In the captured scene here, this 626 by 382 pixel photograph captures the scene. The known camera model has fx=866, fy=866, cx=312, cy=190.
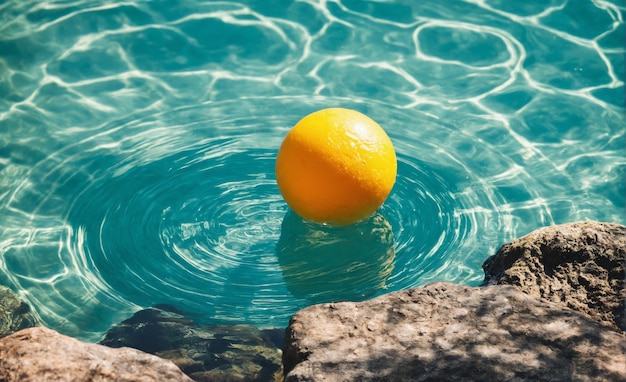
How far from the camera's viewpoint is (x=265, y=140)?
7.12m

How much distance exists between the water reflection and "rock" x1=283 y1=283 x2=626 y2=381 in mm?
1180

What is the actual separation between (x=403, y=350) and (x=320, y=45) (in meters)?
5.03

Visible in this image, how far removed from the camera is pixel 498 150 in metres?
7.20

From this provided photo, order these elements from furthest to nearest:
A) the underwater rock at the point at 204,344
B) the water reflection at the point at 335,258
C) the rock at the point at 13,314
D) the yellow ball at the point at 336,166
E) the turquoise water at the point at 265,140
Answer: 1. the turquoise water at the point at 265,140
2. the water reflection at the point at 335,258
3. the yellow ball at the point at 336,166
4. the rock at the point at 13,314
5. the underwater rock at the point at 204,344

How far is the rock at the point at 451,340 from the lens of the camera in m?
3.85

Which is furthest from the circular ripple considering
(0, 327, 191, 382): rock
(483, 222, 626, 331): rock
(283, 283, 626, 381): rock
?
(0, 327, 191, 382): rock

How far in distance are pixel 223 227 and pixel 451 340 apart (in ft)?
8.07

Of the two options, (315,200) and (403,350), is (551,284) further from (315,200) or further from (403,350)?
(315,200)

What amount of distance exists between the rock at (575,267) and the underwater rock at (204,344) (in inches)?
55.6

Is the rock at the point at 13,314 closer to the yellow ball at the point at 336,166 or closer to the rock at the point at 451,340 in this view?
the yellow ball at the point at 336,166

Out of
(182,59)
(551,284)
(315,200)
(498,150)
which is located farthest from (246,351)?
(182,59)

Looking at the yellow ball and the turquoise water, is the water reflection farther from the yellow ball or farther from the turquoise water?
the yellow ball

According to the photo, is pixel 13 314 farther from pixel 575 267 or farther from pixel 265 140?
pixel 575 267

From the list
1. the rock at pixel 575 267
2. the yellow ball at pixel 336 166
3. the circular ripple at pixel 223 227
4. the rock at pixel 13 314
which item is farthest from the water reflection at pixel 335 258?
the rock at pixel 13 314
